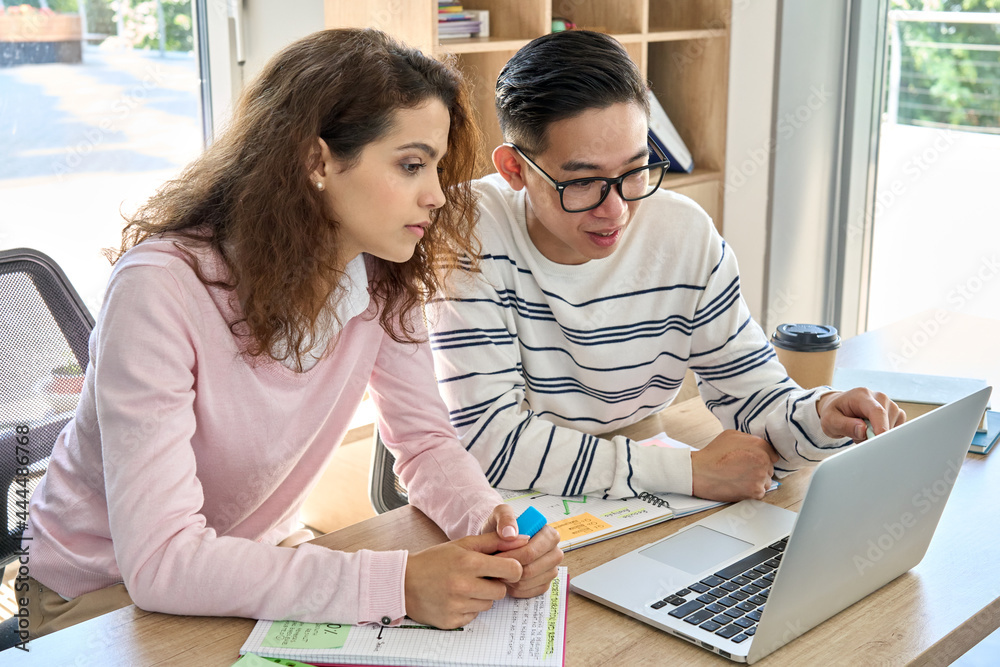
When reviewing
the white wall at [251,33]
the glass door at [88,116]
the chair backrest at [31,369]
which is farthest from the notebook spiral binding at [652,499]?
the white wall at [251,33]

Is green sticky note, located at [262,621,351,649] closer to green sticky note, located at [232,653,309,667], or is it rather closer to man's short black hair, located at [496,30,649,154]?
green sticky note, located at [232,653,309,667]

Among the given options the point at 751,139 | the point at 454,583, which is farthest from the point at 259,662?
the point at 751,139

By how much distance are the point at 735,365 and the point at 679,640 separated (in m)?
0.58

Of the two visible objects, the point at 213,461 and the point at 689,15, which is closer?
the point at 213,461

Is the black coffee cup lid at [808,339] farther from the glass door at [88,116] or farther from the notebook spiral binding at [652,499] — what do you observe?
the glass door at [88,116]

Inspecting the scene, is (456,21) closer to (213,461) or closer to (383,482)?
(383,482)

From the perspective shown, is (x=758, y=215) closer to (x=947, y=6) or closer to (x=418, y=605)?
(x=947, y=6)

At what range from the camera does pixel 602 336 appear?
1.39m

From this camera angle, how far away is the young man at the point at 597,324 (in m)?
1.22

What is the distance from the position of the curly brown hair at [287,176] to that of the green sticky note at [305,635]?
1.05 ft

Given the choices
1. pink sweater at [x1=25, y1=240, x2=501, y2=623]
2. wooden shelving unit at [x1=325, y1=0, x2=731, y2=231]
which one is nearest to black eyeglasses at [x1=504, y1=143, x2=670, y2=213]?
pink sweater at [x1=25, y1=240, x2=501, y2=623]

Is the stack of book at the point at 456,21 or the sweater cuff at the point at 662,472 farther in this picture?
the stack of book at the point at 456,21

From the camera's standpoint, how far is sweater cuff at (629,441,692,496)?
1.20 m

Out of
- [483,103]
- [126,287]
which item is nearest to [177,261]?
[126,287]
